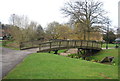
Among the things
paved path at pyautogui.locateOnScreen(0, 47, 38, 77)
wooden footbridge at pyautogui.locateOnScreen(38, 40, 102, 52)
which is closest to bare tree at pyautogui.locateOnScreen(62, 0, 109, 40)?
wooden footbridge at pyautogui.locateOnScreen(38, 40, 102, 52)

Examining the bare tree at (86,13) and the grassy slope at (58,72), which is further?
the bare tree at (86,13)

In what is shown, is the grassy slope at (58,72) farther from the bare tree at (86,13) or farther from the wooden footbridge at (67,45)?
the bare tree at (86,13)

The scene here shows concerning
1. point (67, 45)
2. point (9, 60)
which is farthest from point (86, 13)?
point (9, 60)

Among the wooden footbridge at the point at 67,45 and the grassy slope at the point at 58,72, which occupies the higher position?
the wooden footbridge at the point at 67,45

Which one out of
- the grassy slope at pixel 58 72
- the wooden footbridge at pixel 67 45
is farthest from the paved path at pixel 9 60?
the wooden footbridge at pixel 67 45

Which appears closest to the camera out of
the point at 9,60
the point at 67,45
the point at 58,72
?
the point at 58,72

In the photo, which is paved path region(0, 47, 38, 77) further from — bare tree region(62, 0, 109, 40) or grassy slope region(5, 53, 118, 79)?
bare tree region(62, 0, 109, 40)

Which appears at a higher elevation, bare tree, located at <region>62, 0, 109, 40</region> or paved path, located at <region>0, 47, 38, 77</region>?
bare tree, located at <region>62, 0, 109, 40</region>

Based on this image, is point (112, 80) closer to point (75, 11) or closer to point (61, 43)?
point (61, 43)

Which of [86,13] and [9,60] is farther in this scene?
[86,13]

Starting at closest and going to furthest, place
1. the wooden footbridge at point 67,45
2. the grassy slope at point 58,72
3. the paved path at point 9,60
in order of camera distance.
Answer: the grassy slope at point 58,72, the paved path at point 9,60, the wooden footbridge at point 67,45

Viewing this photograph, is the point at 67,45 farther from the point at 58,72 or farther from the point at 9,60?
the point at 58,72

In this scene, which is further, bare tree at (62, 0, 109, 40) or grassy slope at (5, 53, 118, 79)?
bare tree at (62, 0, 109, 40)

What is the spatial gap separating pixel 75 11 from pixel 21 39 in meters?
13.4
